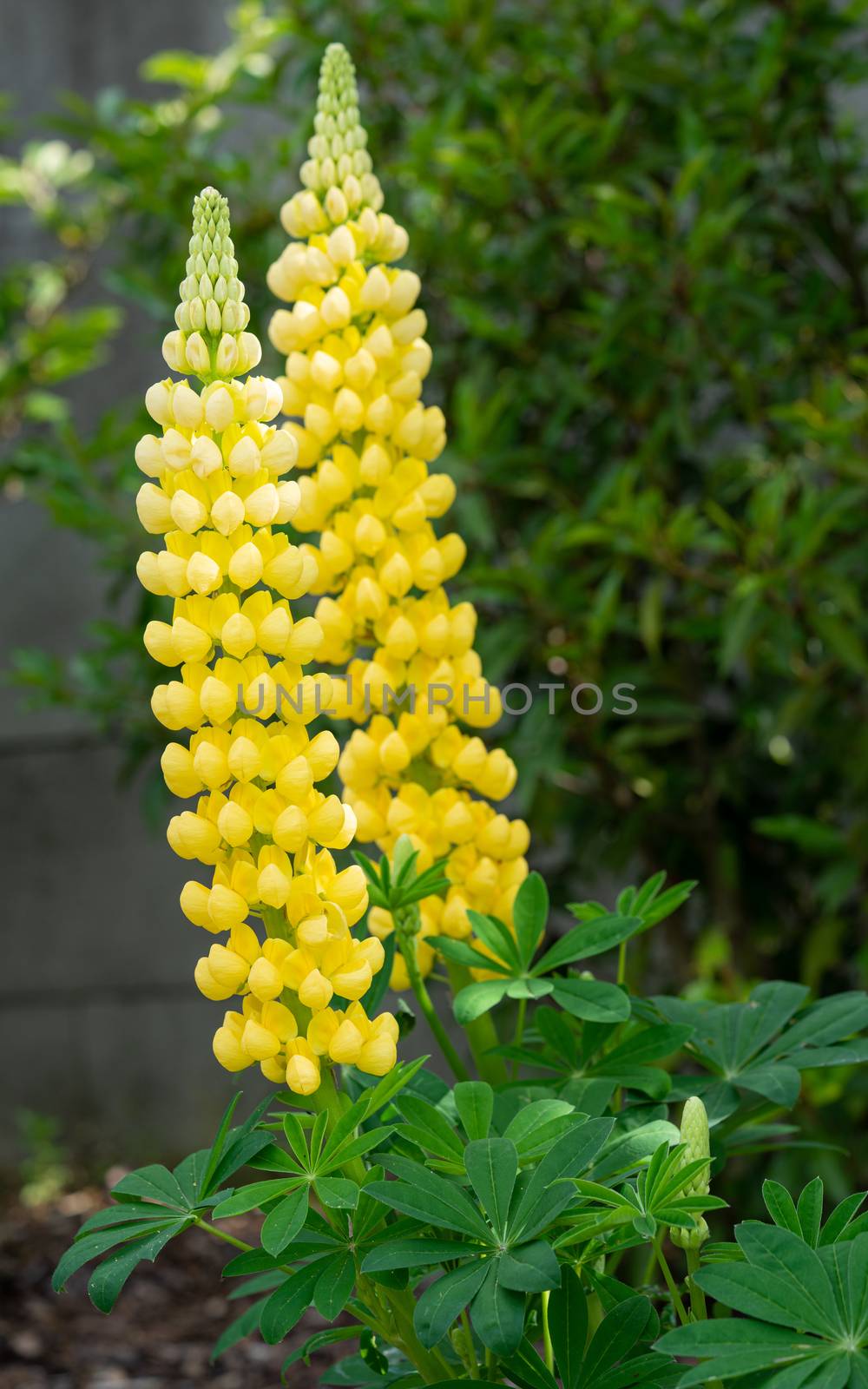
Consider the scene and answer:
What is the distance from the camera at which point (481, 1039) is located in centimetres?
100

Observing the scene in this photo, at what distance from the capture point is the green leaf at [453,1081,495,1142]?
0.79m

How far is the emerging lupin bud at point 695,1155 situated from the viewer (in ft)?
2.50

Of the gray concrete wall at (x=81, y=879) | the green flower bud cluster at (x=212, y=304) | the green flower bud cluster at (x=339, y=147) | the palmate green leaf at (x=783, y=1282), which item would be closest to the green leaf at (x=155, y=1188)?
the palmate green leaf at (x=783, y=1282)

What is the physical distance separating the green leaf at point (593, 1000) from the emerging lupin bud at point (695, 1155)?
103 millimetres

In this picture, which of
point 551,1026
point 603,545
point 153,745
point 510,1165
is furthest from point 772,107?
point 510,1165

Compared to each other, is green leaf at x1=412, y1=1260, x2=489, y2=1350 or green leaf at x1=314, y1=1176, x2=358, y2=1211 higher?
green leaf at x1=314, y1=1176, x2=358, y2=1211

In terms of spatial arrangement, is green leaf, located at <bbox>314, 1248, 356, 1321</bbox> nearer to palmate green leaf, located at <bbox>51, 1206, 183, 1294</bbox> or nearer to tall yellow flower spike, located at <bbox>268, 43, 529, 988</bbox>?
palmate green leaf, located at <bbox>51, 1206, 183, 1294</bbox>

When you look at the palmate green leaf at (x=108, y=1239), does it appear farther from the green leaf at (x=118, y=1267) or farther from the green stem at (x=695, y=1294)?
the green stem at (x=695, y=1294)

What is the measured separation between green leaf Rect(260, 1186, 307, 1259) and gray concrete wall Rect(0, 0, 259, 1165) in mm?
2977

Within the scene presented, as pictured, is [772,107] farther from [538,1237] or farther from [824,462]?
[538,1237]

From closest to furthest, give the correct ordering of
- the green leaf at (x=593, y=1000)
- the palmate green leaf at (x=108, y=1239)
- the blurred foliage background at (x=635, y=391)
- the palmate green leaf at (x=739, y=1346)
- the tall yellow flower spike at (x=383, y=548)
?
the palmate green leaf at (x=739, y=1346)
the palmate green leaf at (x=108, y=1239)
the green leaf at (x=593, y=1000)
the tall yellow flower spike at (x=383, y=548)
the blurred foliage background at (x=635, y=391)

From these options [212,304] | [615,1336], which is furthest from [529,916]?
[212,304]

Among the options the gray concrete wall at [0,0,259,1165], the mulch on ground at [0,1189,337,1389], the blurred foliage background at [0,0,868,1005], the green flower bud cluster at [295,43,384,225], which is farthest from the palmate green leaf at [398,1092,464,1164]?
the gray concrete wall at [0,0,259,1165]

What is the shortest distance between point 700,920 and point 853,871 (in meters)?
0.67
